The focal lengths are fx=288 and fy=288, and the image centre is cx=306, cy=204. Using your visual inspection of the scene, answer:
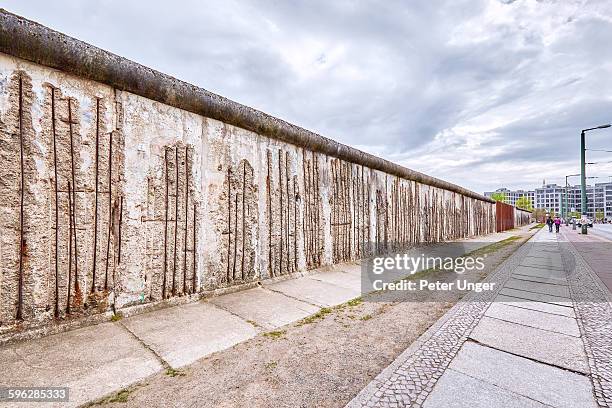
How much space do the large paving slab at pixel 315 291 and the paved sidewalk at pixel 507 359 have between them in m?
1.17

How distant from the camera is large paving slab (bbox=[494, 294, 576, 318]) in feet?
10.3

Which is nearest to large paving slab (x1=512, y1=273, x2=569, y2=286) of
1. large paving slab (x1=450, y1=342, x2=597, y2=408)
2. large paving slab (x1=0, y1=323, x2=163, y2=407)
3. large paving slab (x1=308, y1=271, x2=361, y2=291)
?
large paving slab (x1=308, y1=271, x2=361, y2=291)

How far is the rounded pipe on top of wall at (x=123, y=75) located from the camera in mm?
2119

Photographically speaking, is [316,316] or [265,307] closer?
[316,316]

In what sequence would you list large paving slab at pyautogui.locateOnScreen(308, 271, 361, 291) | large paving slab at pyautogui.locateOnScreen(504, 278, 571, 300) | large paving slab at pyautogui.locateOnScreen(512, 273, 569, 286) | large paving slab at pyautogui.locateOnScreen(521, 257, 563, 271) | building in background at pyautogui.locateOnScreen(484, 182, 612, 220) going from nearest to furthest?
large paving slab at pyautogui.locateOnScreen(504, 278, 571, 300) → large paving slab at pyautogui.locateOnScreen(308, 271, 361, 291) → large paving slab at pyautogui.locateOnScreen(512, 273, 569, 286) → large paving slab at pyautogui.locateOnScreen(521, 257, 563, 271) → building in background at pyautogui.locateOnScreen(484, 182, 612, 220)

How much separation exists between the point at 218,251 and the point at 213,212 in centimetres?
47

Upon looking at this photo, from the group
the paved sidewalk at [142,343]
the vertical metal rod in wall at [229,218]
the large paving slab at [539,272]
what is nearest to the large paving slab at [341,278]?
the paved sidewalk at [142,343]

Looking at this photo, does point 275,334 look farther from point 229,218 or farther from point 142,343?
point 229,218

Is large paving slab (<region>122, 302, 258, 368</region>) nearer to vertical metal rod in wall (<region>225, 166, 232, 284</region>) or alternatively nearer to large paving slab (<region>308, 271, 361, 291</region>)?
vertical metal rod in wall (<region>225, 166, 232, 284</region>)

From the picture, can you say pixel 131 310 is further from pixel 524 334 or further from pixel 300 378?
pixel 524 334

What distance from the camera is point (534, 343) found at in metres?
2.34

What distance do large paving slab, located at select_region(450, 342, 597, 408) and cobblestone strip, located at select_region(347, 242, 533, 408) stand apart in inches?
5.1

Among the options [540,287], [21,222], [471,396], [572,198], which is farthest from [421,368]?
[572,198]

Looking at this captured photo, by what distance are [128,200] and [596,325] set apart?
4.58 meters
